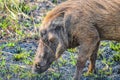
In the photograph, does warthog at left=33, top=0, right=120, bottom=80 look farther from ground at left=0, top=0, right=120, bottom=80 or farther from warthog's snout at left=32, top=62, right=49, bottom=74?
ground at left=0, top=0, right=120, bottom=80

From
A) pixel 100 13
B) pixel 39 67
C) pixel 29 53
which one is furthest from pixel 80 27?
pixel 29 53

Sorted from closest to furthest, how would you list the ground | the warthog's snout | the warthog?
1. the warthog
2. the warthog's snout
3. the ground

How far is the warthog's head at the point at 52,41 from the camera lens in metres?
5.31

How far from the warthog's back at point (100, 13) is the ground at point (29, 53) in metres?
0.68

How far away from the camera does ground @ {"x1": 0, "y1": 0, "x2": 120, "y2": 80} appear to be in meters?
5.78

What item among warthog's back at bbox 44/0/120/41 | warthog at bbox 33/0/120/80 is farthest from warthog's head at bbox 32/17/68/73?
warthog's back at bbox 44/0/120/41

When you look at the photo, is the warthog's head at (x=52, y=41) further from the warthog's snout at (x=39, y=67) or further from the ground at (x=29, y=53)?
the ground at (x=29, y=53)

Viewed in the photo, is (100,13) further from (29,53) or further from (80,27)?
(29,53)

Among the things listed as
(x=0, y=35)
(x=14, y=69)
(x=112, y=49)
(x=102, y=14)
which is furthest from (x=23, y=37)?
(x=102, y=14)

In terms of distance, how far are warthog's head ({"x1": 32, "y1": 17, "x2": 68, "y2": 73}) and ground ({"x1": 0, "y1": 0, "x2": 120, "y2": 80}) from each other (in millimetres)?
393

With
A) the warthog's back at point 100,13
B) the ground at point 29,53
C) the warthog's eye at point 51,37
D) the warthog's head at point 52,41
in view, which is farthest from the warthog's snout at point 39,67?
the warthog's back at point 100,13

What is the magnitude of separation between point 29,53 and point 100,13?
1457 millimetres

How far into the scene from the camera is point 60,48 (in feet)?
17.4

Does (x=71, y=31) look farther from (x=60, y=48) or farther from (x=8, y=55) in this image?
(x=8, y=55)
